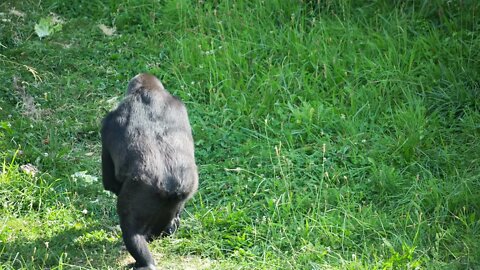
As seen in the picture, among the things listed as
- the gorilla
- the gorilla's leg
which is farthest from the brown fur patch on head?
the gorilla's leg

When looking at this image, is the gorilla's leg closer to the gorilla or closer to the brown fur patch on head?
the gorilla

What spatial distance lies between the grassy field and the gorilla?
370 mm

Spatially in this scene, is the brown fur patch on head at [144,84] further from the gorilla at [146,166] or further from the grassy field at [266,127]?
the grassy field at [266,127]

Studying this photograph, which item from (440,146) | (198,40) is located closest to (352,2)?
(198,40)

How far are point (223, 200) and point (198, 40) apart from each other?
2.29 m

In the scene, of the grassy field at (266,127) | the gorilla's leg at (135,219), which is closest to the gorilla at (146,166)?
the gorilla's leg at (135,219)

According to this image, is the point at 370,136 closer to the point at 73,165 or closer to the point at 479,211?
the point at 479,211

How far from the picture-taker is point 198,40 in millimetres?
8594

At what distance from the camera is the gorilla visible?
5793 mm

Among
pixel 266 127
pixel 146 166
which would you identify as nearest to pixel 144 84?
pixel 146 166

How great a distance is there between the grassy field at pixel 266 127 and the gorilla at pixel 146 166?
14.6 inches

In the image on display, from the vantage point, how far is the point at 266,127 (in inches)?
295

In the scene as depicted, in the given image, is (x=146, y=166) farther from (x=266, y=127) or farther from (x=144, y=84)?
(x=266, y=127)

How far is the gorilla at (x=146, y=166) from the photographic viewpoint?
228 inches
